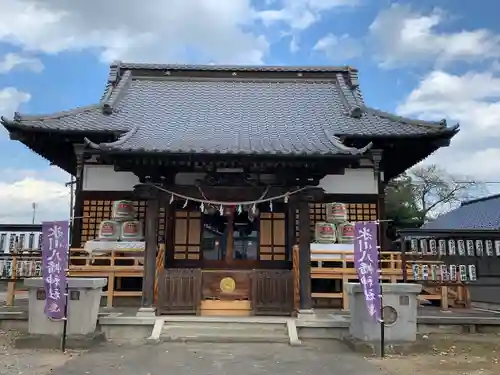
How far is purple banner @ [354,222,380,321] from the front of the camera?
7.92m

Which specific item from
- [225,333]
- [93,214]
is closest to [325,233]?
[225,333]

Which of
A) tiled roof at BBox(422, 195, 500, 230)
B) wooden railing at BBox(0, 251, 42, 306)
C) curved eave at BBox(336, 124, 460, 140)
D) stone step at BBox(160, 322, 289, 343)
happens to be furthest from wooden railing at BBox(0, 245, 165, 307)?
tiled roof at BBox(422, 195, 500, 230)

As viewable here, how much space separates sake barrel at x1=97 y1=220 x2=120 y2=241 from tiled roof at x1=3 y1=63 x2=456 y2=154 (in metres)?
2.23

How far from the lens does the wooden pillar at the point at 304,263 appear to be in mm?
9805

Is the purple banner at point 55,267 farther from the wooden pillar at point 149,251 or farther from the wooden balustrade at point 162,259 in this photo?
the wooden balustrade at point 162,259

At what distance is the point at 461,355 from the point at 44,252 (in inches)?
288

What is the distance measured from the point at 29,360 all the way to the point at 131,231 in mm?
4738

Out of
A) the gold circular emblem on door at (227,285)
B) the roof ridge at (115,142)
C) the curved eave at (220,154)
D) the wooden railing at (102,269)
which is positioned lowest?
the gold circular emblem on door at (227,285)

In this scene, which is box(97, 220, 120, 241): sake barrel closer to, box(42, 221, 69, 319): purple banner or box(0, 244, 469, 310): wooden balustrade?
box(0, 244, 469, 310): wooden balustrade

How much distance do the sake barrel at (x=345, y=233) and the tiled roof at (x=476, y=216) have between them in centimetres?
1131

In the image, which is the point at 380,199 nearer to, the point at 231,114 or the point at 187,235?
the point at 231,114

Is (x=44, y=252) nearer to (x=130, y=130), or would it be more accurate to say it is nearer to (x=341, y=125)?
(x=130, y=130)

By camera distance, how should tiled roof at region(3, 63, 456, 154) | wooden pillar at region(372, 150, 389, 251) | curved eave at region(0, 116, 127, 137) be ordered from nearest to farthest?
curved eave at region(0, 116, 127, 137) < tiled roof at region(3, 63, 456, 154) < wooden pillar at region(372, 150, 389, 251)

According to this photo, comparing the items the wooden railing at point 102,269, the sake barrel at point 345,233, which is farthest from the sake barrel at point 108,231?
the sake barrel at point 345,233
